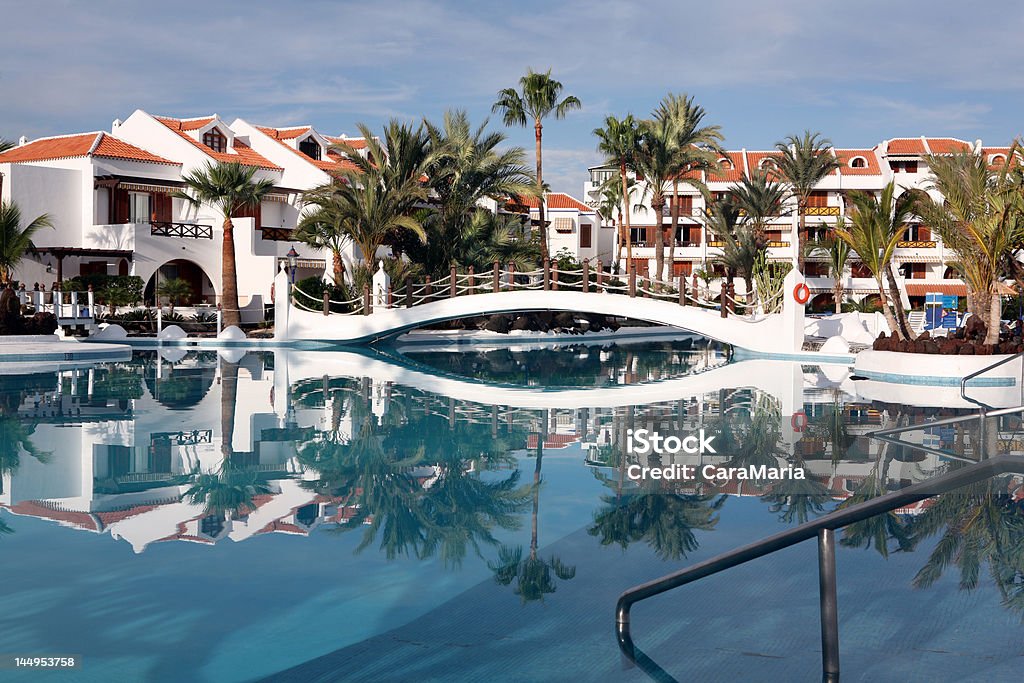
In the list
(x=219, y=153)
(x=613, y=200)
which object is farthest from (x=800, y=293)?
(x=613, y=200)

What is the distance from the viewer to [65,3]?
2916 cm

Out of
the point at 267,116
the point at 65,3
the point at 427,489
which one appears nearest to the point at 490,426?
the point at 427,489

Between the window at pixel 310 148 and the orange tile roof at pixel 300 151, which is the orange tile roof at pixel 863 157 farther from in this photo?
the window at pixel 310 148

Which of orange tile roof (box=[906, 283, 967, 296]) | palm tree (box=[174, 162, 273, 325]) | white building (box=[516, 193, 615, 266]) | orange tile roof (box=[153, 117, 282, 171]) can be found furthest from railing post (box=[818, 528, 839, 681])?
orange tile roof (box=[906, 283, 967, 296])

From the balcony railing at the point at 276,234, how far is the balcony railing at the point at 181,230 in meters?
2.10

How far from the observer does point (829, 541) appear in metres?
3.87

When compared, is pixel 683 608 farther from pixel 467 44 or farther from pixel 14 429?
pixel 467 44

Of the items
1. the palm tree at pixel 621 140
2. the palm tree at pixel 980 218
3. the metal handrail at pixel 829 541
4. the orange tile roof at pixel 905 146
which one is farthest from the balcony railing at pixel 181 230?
the orange tile roof at pixel 905 146

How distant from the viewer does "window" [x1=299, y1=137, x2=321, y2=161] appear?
48500mm

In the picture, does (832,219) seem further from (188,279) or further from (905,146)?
(188,279)

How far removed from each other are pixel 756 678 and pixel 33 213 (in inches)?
1545

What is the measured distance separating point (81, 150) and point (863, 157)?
43426 mm

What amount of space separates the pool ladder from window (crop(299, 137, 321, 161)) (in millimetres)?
45934

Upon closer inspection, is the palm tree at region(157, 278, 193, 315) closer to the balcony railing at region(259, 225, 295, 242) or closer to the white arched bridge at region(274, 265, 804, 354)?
the balcony railing at region(259, 225, 295, 242)
